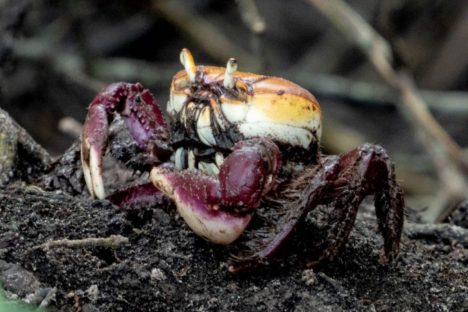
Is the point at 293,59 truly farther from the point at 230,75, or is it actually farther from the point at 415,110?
the point at 230,75

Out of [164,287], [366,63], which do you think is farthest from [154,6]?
[164,287]

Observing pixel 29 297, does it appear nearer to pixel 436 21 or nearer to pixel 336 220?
pixel 336 220

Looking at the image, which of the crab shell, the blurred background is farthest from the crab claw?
the blurred background

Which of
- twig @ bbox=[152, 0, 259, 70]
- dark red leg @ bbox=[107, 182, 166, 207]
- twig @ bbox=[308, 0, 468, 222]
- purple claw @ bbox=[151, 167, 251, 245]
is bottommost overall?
purple claw @ bbox=[151, 167, 251, 245]

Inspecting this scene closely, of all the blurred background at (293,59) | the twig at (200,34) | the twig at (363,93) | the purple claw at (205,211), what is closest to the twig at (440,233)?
the blurred background at (293,59)

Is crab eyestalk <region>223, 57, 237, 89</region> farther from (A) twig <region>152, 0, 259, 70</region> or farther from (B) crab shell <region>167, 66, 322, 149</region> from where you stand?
(A) twig <region>152, 0, 259, 70</region>
